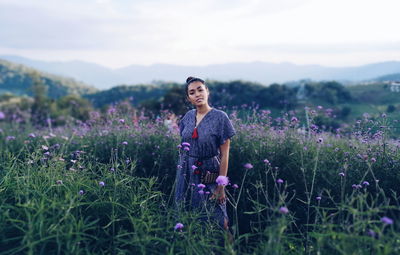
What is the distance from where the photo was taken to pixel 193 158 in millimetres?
3656

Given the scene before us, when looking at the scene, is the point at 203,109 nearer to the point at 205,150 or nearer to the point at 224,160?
the point at 205,150

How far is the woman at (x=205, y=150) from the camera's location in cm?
350

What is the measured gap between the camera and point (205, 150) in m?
3.59

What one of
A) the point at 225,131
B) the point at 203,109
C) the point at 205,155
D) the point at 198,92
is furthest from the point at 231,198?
the point at 198,92

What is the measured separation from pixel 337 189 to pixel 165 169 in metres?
2.45

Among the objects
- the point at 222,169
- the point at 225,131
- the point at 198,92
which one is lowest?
the point at 222,169

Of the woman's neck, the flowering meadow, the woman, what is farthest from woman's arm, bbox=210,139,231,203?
the woman's neck

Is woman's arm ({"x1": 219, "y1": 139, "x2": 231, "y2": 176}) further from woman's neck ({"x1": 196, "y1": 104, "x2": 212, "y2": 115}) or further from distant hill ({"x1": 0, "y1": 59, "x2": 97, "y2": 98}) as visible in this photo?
distant hill ({"x1": 0, "y1": 59, "x2": 97, "y2": 98})

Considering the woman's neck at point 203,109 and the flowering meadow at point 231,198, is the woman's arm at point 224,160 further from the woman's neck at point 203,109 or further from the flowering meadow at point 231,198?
the woman's neck at point 203,109

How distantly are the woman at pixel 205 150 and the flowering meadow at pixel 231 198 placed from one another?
265 mm

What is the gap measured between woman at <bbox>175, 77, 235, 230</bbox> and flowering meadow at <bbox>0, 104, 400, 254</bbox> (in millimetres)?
265

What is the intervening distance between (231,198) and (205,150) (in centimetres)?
147

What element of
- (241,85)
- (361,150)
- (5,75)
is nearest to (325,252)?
(361,150)

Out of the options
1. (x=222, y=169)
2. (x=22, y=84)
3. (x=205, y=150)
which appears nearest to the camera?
(x=222, y=169)
